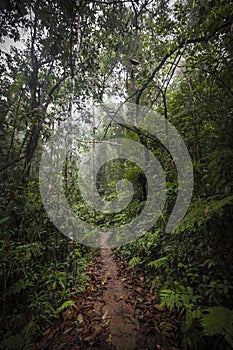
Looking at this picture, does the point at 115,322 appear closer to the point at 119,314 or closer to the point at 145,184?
the point at 119,314

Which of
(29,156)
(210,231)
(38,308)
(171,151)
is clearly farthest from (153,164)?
(38,308)

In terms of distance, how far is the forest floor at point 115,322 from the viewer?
7.95 feet

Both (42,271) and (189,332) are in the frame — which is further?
(42,271)

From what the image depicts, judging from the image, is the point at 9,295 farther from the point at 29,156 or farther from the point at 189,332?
the point at 29,156

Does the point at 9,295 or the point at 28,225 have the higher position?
the point at 28,225

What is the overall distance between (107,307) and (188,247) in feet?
6.41

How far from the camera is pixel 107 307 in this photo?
3.25 metres

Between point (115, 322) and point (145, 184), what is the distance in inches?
172

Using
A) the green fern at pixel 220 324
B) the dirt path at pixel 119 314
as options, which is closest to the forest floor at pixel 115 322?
the dirt path at pixel 119 314

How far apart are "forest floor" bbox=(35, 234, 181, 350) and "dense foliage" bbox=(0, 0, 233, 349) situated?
21 centimetres

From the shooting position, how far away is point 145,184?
21.4ft

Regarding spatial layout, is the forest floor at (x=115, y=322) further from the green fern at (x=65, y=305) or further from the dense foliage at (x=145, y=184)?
the dense foliage at (x=145, y=184)

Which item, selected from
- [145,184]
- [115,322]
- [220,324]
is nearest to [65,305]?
[115,322]

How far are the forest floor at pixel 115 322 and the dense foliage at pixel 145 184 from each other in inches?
8.1
